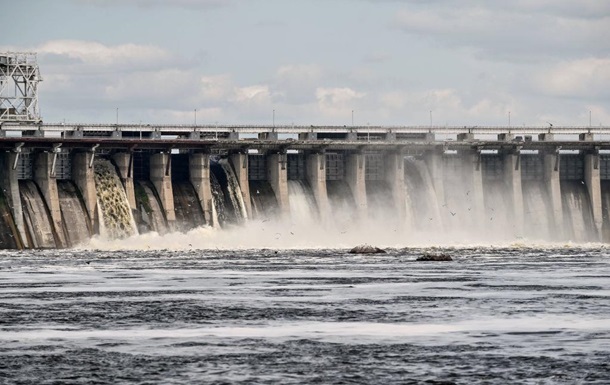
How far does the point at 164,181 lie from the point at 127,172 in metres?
5.25

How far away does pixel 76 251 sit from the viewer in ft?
511

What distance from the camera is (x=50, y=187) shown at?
160 metres

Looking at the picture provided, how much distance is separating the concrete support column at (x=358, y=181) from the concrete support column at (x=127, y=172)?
1507 inches

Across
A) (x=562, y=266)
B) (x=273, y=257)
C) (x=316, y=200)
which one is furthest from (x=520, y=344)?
(x=316, y=200)

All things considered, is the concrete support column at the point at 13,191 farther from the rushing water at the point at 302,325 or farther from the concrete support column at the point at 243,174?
the concrete support column at the point at 243,174

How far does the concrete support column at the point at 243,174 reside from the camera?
18450 cm

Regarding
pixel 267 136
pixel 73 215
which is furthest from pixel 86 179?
pixel 267 136

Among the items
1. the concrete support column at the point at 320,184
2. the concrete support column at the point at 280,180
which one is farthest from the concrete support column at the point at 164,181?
the concrete support column at the point at 320,184

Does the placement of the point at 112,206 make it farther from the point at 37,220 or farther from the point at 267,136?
the point at 267,136

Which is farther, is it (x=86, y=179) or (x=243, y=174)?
(x=243, y=174)

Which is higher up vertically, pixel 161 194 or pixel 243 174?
pixel 243 174

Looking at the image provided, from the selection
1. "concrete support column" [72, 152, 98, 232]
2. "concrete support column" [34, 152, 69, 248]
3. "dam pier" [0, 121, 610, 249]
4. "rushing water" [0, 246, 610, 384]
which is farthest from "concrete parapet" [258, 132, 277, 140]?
"rushing water" [0, 246, 610, 384]

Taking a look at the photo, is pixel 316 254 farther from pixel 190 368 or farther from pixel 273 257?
pixel 190 368

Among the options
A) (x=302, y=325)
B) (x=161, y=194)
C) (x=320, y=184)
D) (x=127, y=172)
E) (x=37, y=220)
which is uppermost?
(x=127, y=172)
